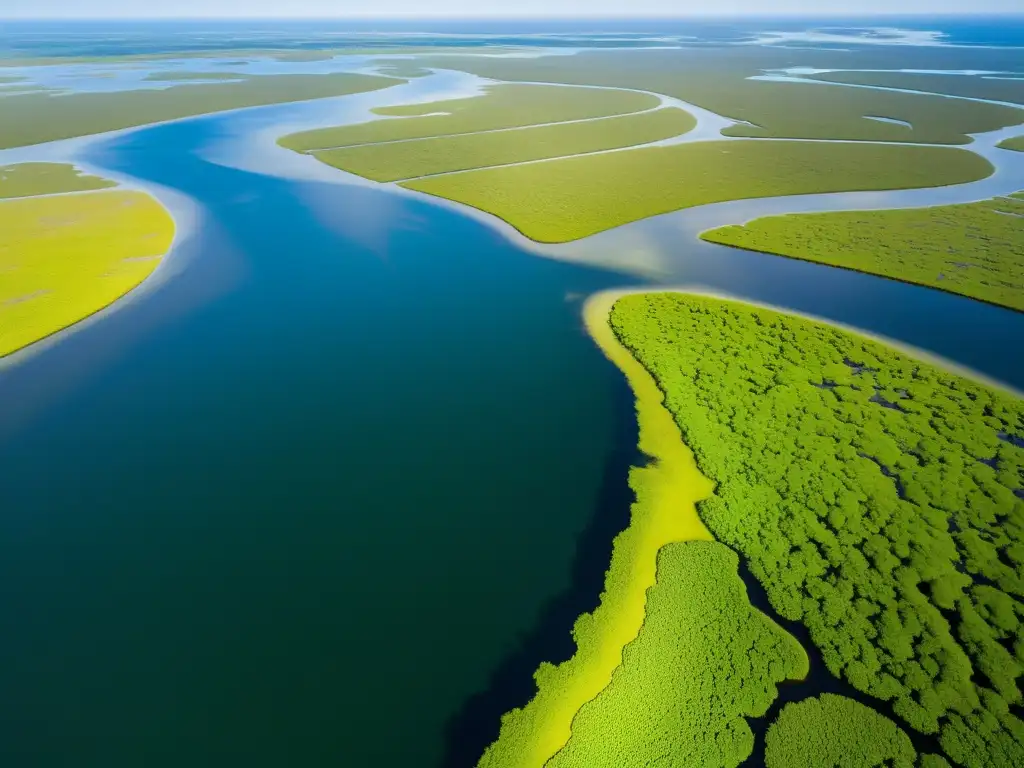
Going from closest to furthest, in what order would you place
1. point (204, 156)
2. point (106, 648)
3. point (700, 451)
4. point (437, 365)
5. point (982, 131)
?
point (106, 648)
point (700, 451)
point (437, 365)
point (204, 156)
point (982, 131)

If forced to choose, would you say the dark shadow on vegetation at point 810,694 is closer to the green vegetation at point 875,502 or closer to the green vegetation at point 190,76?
the green vegetation at point 875,502

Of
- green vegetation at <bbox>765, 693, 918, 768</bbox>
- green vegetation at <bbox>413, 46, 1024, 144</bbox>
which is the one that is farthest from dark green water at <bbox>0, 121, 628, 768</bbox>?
green vegetation at <bbox>413, 46, 1024, 144</bbox>

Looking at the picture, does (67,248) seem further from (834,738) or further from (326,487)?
(834,738)

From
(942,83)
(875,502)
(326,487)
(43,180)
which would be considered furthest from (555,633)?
(942,83)

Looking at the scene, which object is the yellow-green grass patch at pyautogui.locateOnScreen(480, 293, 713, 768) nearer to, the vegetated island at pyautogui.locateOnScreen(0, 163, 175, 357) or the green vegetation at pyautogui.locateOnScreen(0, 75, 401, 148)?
the vegetated island at pyautogui.locateOnScreen(0, 163, 175, 357)

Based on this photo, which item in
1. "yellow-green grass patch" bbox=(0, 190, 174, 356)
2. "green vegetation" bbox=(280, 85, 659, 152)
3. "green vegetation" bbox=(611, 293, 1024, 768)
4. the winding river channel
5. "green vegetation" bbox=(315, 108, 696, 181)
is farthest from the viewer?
"green vegetation" bbox=(280, 85, 659, 152)

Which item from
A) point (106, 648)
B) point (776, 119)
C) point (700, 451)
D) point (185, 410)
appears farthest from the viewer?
point (776, 119)

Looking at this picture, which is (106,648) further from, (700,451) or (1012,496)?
(1012,496)

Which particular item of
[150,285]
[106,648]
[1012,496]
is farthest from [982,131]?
[106,648]
